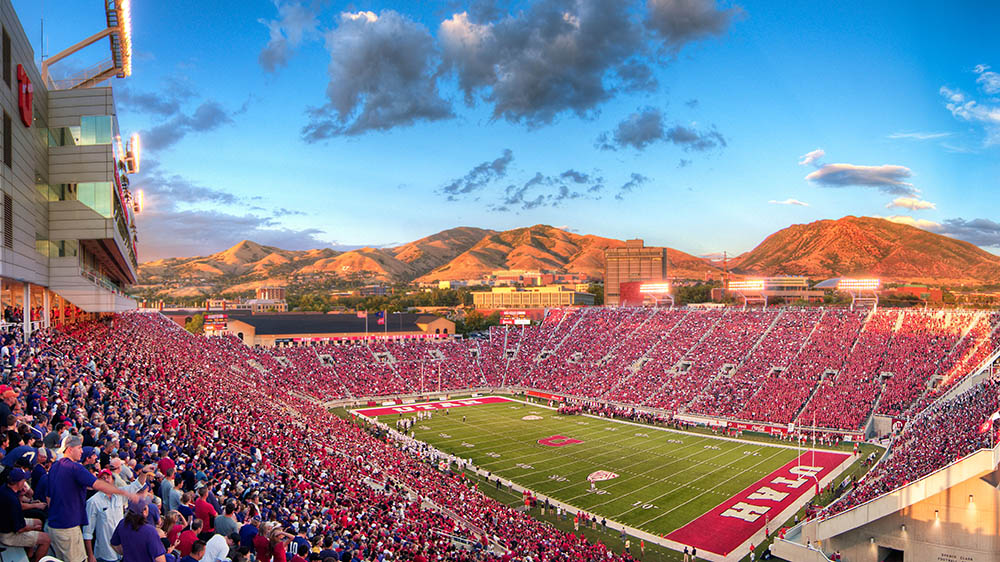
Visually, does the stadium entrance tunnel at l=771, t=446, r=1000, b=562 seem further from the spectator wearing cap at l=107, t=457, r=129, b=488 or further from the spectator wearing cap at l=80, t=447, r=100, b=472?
the spectator wearing cap at l=80, t=447, r=100, b=472

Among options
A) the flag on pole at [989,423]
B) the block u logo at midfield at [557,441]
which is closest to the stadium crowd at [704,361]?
the block u logo at midfield at [557,441]

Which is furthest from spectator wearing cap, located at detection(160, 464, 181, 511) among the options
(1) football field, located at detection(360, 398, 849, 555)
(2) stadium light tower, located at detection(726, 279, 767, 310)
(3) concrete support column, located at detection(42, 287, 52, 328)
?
(2) stadium light tower, located at detection(726, 279, 767, 310)

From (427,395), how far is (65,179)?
40.0m

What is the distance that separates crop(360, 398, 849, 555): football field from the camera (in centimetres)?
2864

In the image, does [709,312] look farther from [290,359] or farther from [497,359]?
[290,359]

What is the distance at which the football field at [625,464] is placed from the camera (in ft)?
94.0

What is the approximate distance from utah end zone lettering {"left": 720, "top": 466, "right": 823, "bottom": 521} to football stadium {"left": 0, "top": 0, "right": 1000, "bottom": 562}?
0.59 ft

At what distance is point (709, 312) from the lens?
211 feet

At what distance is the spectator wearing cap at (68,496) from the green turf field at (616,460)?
24818mm

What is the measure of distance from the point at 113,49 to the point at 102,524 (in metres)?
32.9

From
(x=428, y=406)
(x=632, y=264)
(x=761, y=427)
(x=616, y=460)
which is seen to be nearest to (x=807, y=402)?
(x=761, y=427)

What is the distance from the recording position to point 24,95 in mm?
20406

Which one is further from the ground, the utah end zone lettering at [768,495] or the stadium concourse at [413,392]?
the stadium concourse at [413,392]

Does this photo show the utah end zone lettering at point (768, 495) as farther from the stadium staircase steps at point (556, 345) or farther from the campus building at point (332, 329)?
the campus building at point (332, 329)
